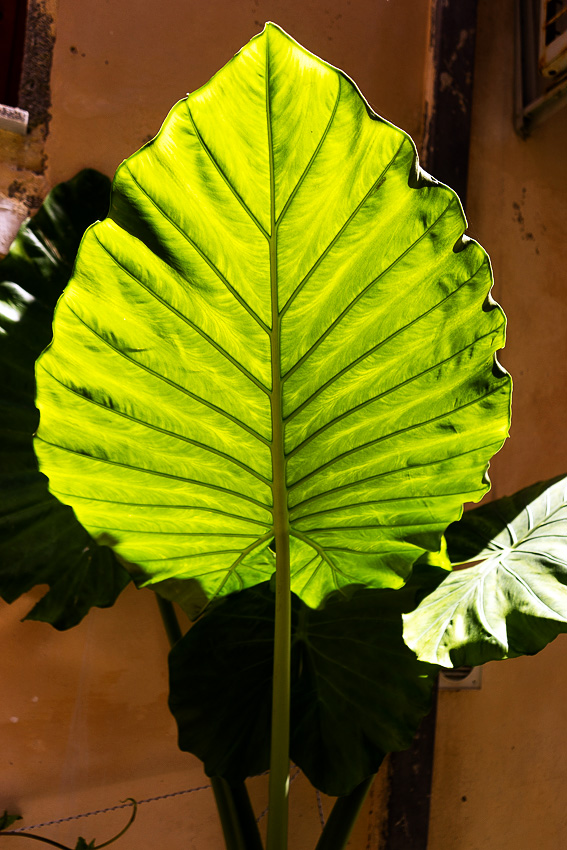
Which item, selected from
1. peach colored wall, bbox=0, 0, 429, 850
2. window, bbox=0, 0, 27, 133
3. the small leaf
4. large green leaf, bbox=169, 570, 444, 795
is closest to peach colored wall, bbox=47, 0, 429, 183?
peach colored wall, bbox=0, 0, 429, 850

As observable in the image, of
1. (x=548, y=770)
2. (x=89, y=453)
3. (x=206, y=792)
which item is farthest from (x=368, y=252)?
(x=548, y=770)

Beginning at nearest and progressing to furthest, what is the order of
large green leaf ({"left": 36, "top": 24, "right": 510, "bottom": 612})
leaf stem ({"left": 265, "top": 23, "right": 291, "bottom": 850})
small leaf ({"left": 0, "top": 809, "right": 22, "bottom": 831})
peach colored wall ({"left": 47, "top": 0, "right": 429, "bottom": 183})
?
1. large green leaf ({"left": 36, "top": 24, "right": 510, "bottom": 612})
2. leaf stem ({"left": 265, "top": 23, "right": 291, "bottom": 850})
3. small leaf ({"left": 0, "top": 809, "right": 22, "bottom": 831})
4. peach colored wall ({"left": 47, "top": 0, "right": 429, "bottom": 183})

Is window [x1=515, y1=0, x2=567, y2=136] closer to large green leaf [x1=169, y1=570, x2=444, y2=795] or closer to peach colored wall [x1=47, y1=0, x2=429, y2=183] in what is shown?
peach colored wall [x1=47, y1=0, x2=429, y2=183]

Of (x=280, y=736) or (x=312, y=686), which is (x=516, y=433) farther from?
(x=280, y=736)

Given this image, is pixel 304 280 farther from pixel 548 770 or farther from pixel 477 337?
pixel 548 770

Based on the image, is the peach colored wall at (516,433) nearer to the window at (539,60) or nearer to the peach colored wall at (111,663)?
the window at (539,60)

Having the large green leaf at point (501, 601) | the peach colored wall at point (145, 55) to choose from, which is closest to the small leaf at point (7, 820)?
the large green leaf at point (501, 601)
